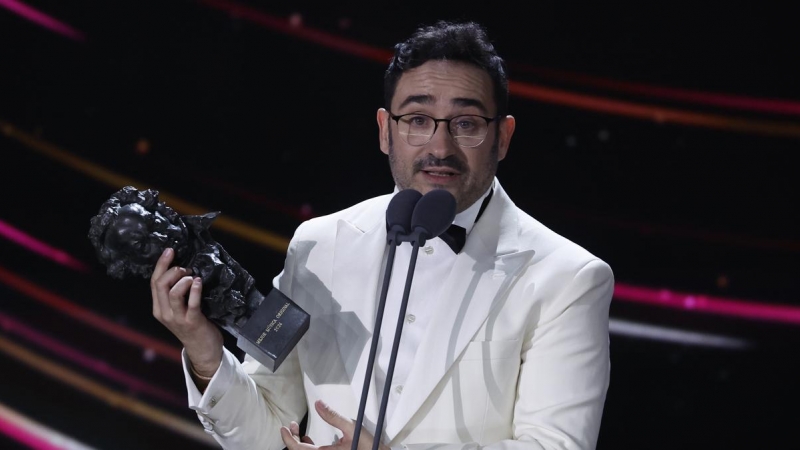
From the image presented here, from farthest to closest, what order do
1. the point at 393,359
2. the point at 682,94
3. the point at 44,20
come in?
the point at 44,20 → the point at 682,94 → the point at 393,359

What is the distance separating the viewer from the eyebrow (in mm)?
2250

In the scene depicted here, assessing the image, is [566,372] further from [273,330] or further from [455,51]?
[455,51]

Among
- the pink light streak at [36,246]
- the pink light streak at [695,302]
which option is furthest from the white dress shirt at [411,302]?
the pink light streak at [36,246]

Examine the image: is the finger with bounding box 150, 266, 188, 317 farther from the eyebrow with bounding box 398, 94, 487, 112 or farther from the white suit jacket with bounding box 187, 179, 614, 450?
the eyebrow with bounding box 398, 94, 487, 112

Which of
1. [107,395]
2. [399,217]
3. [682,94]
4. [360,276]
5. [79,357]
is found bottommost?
[107,395]

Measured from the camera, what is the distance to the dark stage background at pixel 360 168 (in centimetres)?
331

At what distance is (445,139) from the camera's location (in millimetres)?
2221

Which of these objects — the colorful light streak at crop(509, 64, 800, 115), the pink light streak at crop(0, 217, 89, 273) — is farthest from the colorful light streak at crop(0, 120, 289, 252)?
the colorful light streak at crop(509, 64, 800, 115)

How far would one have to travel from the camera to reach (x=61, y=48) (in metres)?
3.62

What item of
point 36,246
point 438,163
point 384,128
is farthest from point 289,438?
point 36,246

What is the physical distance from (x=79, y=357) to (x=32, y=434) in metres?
0.35

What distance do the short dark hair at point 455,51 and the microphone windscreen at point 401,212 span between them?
26.5 inches

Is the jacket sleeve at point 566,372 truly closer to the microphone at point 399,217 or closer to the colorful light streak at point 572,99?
the microphone at point 399,217

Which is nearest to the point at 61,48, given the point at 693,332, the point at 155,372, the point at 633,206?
the point at 155,372
